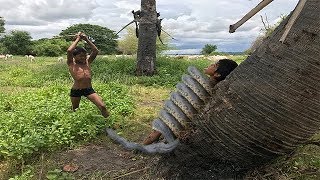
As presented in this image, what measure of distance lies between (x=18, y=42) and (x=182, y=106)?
121 feet

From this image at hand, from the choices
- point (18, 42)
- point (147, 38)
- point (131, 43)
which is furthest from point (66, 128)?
point (18, 42)

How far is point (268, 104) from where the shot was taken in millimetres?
3420

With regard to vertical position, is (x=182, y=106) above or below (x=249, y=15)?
below

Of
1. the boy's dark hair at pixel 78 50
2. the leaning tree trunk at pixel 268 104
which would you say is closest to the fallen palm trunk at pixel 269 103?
the leaning tree trunk at pixel 268 104

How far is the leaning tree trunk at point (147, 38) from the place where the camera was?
13164 mm

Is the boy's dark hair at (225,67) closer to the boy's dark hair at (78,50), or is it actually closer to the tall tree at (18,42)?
the boy's dark hair at (78,50)

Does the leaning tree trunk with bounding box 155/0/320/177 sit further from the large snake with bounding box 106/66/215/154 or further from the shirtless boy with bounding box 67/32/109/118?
the shirtless boy with bounding box 67/32/109/118

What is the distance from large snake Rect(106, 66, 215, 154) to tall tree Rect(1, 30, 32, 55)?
3579 centimetres

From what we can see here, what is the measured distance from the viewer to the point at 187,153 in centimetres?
405

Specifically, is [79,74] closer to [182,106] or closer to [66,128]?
[66,128]

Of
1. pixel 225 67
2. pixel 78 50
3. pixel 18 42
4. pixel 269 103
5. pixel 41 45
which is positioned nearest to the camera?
pixel 269 103

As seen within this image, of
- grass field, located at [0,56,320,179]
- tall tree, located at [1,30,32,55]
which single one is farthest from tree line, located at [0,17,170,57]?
grass field, located at [0,56,320,179]

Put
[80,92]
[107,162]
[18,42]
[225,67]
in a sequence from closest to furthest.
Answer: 1. [225,67]
2. [107,162]
3. [80,92]
4. [18,42]

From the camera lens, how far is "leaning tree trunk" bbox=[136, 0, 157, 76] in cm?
1316
